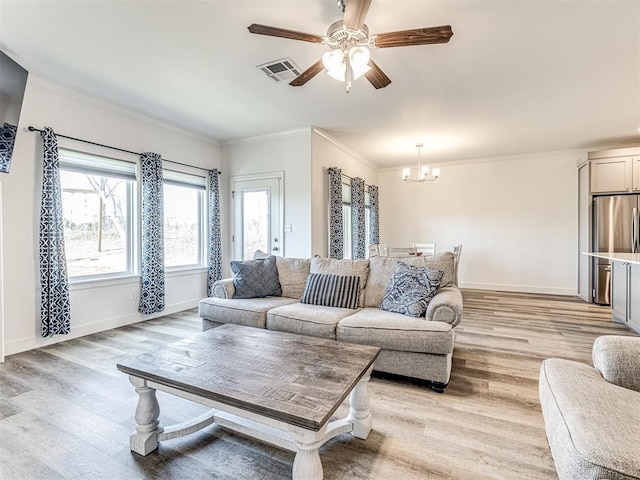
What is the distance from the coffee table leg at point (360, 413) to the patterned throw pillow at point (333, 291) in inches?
46.4

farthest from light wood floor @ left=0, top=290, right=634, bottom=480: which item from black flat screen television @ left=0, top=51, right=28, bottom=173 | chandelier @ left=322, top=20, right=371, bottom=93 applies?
chandelier @ left=322, top=20, right=371, bottom=93

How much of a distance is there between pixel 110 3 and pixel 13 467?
281 centimetres

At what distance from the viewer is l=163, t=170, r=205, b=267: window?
464 cm

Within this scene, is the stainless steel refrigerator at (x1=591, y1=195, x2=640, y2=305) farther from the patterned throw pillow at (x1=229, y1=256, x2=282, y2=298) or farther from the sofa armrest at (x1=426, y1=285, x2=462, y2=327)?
the patterned throw pillow at (x1=229, y1=256, x2=282, y2=298)

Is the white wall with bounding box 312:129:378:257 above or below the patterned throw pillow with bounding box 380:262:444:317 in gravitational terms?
above

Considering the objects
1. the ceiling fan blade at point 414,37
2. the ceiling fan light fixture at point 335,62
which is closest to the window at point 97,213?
the ceiling fan light fixture at point 335,62

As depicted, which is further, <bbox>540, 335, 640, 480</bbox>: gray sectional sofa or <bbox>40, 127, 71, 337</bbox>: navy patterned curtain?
<bbox>40, 127, 71, 337</bbox>: navy patterned curtain

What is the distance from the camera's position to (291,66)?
2.89m

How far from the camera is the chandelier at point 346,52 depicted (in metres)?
1.97

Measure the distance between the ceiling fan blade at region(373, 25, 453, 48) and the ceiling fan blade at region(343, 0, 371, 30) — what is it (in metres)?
0.19

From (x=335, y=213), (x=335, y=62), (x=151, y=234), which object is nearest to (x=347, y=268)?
(x=335, y=62)

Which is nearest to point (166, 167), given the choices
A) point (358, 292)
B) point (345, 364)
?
point (358, 292)

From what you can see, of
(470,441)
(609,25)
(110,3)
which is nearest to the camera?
(470,441)

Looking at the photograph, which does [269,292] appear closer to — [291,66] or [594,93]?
[291,66]
